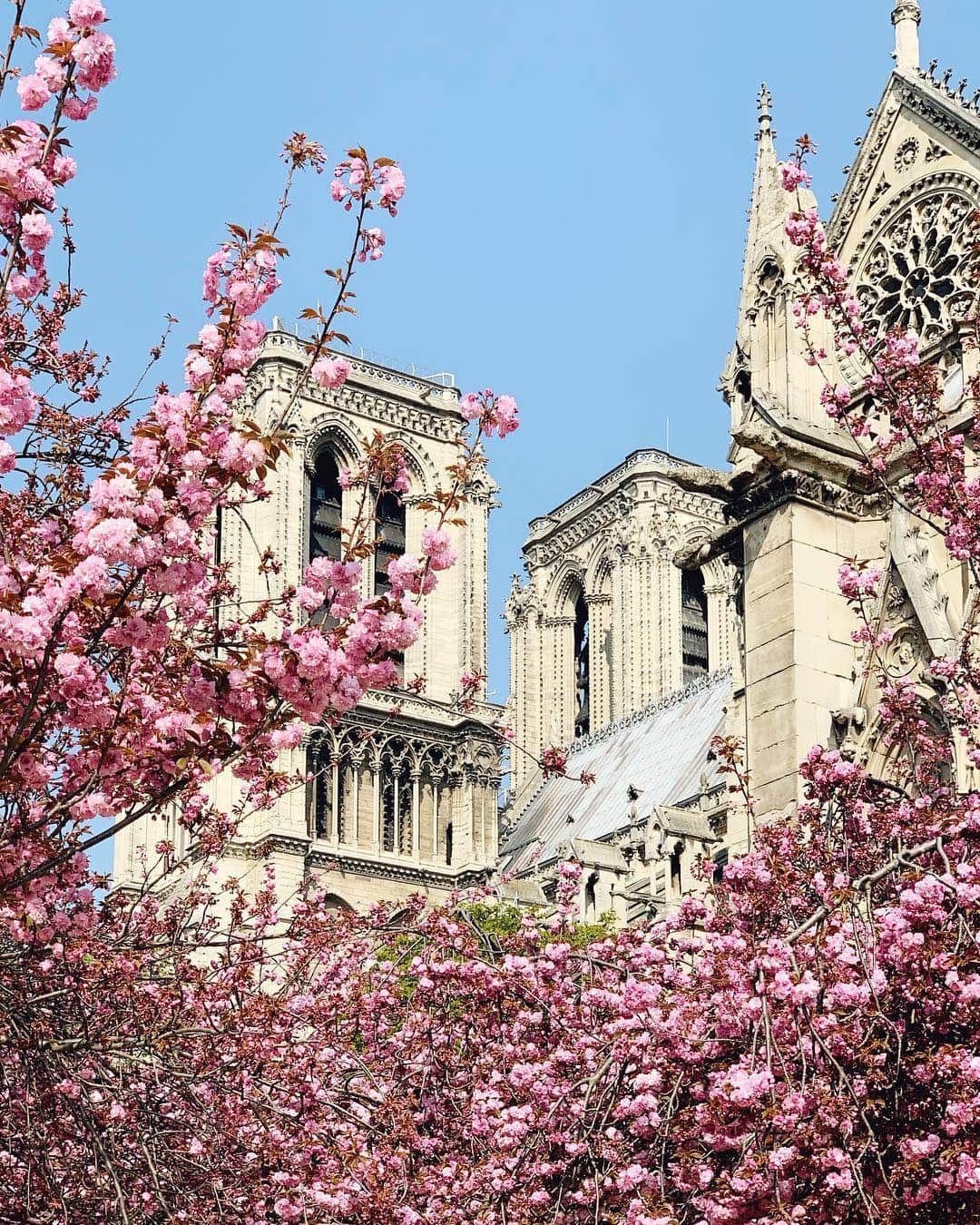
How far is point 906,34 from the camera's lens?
2388 cm

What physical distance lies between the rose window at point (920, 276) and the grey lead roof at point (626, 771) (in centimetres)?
3741

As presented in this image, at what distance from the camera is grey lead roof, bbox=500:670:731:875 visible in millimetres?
61562

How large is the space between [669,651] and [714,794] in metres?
20.5

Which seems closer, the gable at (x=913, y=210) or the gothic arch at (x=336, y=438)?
the gable at (x=913, y=210)

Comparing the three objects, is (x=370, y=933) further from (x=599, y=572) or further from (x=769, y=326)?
(x=599, y=572)

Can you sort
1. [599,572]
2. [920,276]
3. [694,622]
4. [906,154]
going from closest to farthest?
[920,276] < [906,154] < [694,622] < [599,572]

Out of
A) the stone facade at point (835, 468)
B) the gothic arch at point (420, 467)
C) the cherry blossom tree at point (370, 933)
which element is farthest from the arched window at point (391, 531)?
the cherry blossom tree at point (370, 933)

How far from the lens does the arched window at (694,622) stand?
7575 centimetres

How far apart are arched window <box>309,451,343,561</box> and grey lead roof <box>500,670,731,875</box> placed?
1124 centimetres

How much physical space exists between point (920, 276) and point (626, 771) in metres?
46.5

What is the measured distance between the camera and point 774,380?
666 inches

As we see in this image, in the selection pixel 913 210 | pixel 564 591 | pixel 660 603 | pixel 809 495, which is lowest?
pixel 809 495

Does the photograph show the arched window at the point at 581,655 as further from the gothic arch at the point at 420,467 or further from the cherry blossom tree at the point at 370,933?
the cherry blossom tree at the point at 370,933

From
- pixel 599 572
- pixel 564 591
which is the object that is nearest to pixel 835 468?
pixel 599 572
